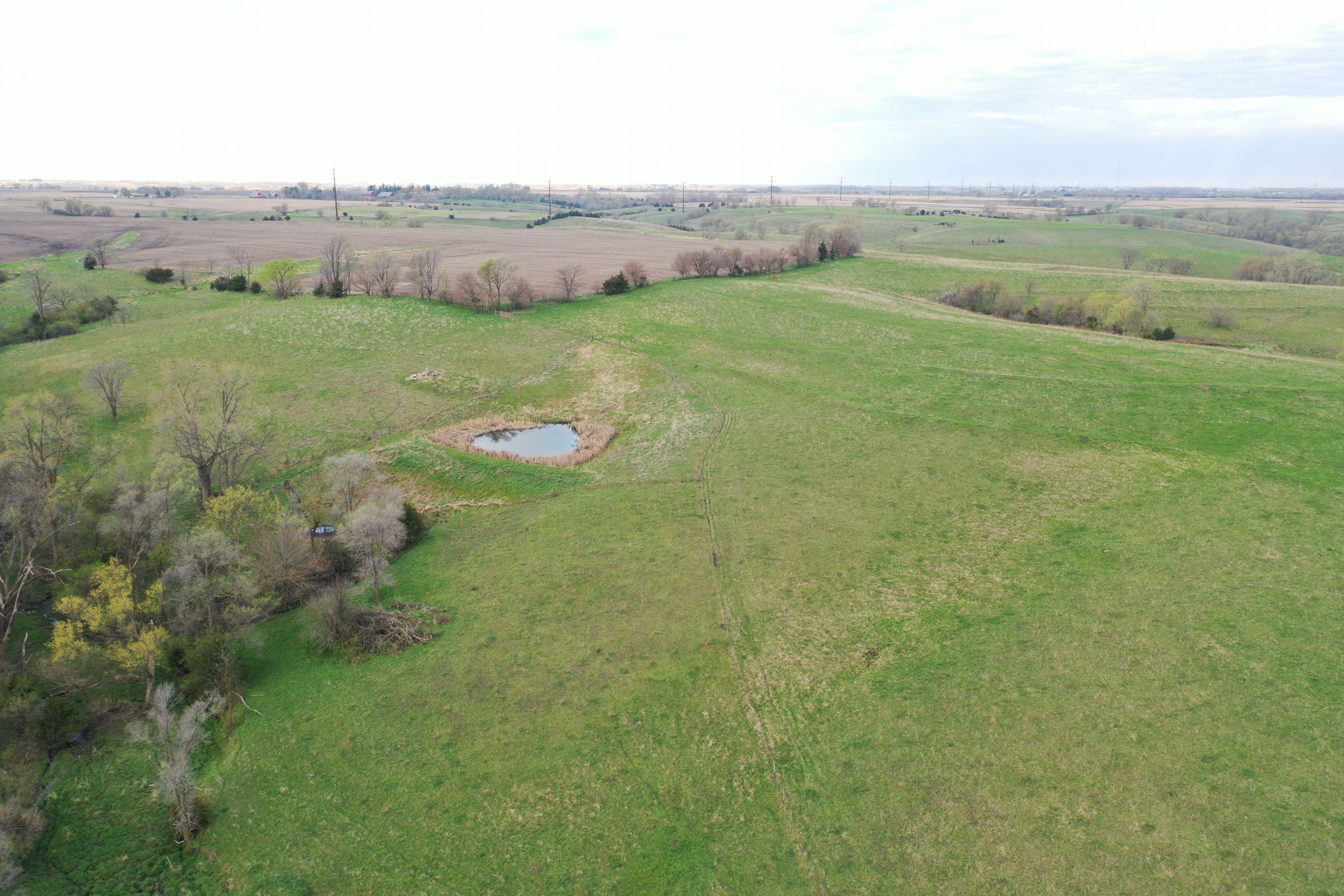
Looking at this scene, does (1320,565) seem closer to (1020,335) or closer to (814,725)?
(814,725)

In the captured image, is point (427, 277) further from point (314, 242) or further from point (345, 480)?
point (314, 242)

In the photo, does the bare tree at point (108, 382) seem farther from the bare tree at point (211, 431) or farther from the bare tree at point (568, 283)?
the bare tree at point (568, 283)

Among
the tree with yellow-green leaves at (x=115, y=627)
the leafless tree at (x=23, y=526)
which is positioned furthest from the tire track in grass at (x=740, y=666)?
the leafless tree at (x=23, y=526)

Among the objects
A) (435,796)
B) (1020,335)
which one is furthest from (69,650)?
(1020,335)

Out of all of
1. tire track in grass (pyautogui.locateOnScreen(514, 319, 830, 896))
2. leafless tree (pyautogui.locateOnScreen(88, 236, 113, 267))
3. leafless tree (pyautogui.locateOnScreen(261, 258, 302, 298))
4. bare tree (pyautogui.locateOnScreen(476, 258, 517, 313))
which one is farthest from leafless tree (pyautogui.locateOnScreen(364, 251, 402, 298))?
tire track in grass (pyautogui.locateOnScreen(514, 319, 830, 896))

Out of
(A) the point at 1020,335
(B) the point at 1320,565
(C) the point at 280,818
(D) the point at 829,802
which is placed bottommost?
(C) the point at 280,818

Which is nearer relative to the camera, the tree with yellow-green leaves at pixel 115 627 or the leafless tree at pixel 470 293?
the tree with yellow-green leaves at pixel 115 627

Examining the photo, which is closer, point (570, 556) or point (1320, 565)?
point (1320, 565)

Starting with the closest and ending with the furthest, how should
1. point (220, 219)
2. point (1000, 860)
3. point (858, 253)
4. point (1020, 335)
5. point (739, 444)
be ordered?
1. point (1000, 860)
2. point (739, 444)
3. point (1020, 335)
4. point (858, 253)
5. point (220, 219)
